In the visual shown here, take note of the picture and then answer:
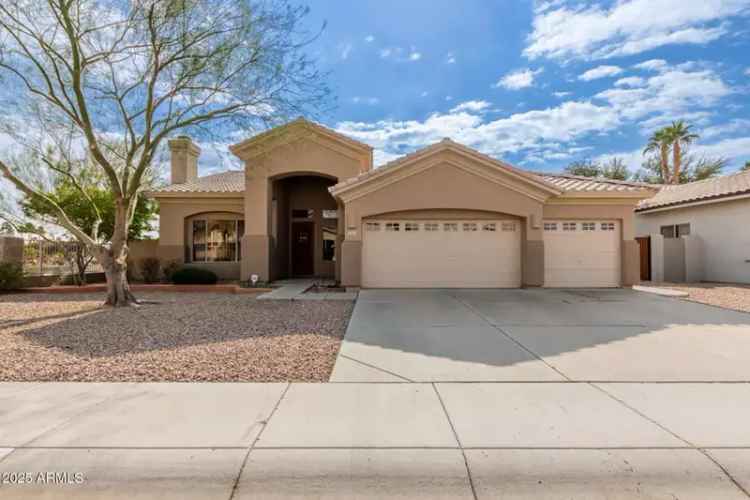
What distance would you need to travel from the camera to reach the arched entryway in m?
17.8

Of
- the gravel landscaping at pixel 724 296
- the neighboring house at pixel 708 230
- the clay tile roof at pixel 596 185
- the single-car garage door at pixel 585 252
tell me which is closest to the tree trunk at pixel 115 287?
the clay tile roof at pixel 596 185

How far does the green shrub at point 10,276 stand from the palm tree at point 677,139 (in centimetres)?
4312

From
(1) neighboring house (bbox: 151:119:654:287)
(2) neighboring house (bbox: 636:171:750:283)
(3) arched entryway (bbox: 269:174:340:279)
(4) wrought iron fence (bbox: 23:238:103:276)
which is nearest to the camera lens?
(1) neighboring house (bbox: 151:119:654:287)

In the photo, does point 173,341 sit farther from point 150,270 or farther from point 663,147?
point 663,147

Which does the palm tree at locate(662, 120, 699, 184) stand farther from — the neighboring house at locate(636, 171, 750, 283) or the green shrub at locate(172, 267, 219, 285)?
the green shrub at locate(172, 267, 219, 285)

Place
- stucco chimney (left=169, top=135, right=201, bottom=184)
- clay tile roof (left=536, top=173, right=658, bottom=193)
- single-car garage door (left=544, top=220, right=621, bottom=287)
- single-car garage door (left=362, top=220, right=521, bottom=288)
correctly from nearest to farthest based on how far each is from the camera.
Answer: single-car garage door (left=362, top=220, right=521, bottom=288) < clay tile roof (left=536, top=173, right=658, bottom=193) < single-car garage door (left=544, top=220, right=621, bottom=287) < stucco chimney (left=169, top=135, right=201, bottom=184)

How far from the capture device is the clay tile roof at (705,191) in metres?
15.8

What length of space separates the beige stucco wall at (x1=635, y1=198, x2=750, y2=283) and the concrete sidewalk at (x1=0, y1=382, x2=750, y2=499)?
14843 millimetres

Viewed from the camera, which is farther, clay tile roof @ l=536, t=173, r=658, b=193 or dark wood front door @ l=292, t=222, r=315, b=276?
dark wood front door @ l=292, t=222, r=315, b=276

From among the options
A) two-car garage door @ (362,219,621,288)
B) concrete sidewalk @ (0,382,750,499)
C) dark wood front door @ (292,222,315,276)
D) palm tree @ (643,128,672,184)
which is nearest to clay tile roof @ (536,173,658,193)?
two-car garage door @ (362,219,621,288)

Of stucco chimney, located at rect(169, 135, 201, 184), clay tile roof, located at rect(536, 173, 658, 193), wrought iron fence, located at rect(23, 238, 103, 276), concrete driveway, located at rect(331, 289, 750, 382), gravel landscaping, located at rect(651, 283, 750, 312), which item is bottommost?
concrete driveway, located at rect(331, 289, 750, 382)

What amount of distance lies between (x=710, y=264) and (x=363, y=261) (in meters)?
15.0

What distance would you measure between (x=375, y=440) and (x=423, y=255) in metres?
10.0

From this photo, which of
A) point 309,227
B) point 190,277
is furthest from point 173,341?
point 309,227
